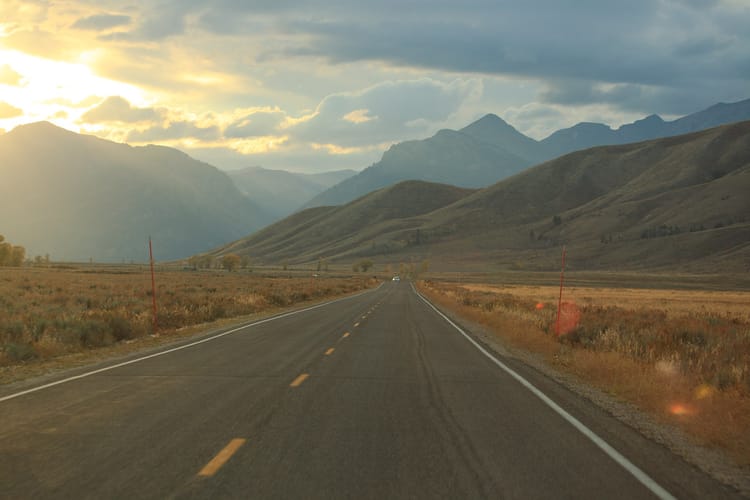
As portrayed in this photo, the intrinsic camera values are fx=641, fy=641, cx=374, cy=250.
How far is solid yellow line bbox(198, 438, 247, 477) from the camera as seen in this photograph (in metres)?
5.88

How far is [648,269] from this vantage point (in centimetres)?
14625

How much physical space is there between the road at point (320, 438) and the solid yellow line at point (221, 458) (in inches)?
0.8

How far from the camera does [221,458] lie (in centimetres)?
630

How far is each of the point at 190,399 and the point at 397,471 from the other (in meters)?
→ 4.50

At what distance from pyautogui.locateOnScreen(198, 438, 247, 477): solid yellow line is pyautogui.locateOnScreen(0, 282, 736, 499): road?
0.02m

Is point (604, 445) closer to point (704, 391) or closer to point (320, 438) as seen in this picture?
point (320, 438)

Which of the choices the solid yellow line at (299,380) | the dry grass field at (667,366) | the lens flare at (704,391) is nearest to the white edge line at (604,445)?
the dry grass field at (667,366)

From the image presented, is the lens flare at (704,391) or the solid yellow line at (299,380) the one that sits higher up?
the solid yellow line at (299,380)

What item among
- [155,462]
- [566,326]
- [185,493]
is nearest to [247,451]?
[155,462]

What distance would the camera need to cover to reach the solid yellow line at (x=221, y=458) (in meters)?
5.88

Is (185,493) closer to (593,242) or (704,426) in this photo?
(704,426)

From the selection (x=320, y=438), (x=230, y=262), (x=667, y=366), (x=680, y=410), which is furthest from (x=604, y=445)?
(x=230, y=262)

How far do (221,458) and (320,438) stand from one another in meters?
1.27

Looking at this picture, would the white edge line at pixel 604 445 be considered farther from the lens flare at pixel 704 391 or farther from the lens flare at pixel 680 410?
the lens flare at pixel 704 391
